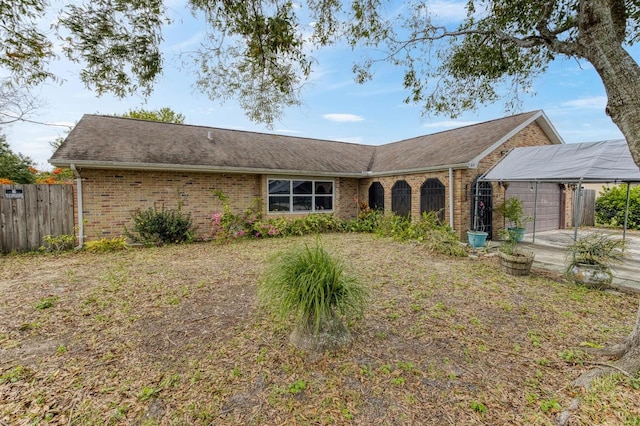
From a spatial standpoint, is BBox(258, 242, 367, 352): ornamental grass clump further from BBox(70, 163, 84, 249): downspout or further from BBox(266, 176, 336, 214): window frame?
BBox(266, 176, 336, 214): window frame

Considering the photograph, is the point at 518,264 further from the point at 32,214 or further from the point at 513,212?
the point at 32,214

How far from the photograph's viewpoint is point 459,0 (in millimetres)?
5336

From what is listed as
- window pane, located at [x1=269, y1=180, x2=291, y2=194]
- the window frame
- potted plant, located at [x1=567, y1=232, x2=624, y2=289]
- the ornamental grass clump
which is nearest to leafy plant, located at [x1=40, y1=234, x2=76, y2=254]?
the window frame

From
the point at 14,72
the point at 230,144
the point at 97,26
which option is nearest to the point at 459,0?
the point at 97,26

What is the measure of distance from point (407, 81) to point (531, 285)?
15.6ft

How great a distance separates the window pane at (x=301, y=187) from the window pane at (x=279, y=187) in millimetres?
332

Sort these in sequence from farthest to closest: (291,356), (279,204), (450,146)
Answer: (279,204)
(450,146)
(291,356)

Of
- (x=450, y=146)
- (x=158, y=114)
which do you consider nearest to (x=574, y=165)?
(x=450, y=146)

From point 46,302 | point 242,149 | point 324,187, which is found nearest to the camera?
point 46,302

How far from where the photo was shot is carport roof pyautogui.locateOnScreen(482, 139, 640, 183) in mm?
6578

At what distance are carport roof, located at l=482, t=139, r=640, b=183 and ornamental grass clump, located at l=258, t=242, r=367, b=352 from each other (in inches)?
242

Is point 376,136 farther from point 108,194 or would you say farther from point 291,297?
point 291,297

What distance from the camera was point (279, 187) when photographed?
39.8 ft

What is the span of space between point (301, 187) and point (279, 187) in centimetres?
103
